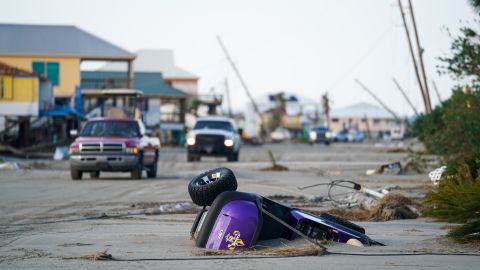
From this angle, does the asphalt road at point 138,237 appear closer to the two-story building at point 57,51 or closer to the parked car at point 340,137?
the two-story building at point 57,51

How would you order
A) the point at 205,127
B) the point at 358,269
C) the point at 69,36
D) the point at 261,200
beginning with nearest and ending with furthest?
the point at 358,269
the point at 261,200
the point at 205,127
the point at 69,36

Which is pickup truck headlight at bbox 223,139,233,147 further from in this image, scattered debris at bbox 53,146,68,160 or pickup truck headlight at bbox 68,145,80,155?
pickup truck headlight at bbox 68,145,80,155

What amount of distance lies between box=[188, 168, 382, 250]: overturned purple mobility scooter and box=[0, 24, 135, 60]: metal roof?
59.9 m

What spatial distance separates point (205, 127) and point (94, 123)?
15.5 metres

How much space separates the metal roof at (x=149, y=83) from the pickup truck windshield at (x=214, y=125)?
45.3m

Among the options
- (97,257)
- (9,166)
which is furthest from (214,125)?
(97,257)

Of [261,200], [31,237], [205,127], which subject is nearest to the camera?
[261,200]

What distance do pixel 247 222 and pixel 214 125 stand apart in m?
33.5

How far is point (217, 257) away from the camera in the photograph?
9.96 metres

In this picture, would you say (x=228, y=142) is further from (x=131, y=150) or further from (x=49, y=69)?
(x=49, y=69)

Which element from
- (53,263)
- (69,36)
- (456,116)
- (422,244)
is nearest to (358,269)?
(422,244)

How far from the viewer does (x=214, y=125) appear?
144ft

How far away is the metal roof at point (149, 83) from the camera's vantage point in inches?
3511

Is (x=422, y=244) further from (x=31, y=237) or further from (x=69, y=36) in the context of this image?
(x=69, y=36)
